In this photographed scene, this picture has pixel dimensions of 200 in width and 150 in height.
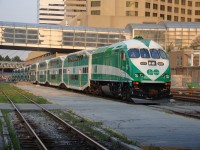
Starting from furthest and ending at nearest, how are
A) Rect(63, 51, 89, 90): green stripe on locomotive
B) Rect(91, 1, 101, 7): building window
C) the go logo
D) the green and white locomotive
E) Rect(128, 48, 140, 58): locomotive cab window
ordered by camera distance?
Rect(91, 1, 101, 7): building window, Rect(63, 51, 89, 90): green stripe on locomotive, Rect(128, 48, 140, 58): locomotive cab window, the go logo, the green and white locomotive

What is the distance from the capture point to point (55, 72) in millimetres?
54375

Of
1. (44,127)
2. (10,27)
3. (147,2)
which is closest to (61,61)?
(44,127)

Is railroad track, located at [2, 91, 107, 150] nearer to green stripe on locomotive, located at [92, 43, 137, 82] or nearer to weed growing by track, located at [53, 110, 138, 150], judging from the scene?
weed growing by track, located at [53, 110, 138, 150]

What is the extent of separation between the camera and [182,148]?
1086 cm

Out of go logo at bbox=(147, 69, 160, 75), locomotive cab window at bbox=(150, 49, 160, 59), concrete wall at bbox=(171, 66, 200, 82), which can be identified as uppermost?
locomotive cab window at bbox=(150, 49, 160, 59)

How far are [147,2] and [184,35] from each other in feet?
103

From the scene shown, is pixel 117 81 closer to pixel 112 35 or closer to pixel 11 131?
pixel 11 131

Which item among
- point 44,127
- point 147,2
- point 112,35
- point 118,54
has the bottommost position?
point 44,127

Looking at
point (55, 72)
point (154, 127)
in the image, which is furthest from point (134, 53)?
point (55, 72)

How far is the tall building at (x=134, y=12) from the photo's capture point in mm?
123750

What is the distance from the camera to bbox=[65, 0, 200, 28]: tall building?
12375 cm

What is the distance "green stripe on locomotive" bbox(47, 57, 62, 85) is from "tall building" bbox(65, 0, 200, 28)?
214ft

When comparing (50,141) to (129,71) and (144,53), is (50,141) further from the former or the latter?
(144,53)

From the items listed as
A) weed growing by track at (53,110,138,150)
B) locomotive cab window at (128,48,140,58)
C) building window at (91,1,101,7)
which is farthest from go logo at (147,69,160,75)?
building window at (91,1,101,7)
